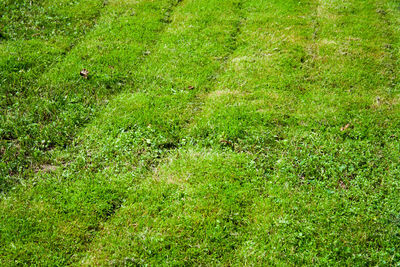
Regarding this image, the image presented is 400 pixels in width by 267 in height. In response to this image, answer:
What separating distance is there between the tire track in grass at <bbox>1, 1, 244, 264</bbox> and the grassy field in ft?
0.10

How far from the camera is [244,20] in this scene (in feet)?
37.5

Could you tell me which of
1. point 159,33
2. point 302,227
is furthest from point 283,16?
point 302,227

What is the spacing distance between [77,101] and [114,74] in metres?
1.31

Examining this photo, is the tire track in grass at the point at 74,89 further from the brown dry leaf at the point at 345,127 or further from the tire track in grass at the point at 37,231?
the brown dry leaf at the point at 345,127

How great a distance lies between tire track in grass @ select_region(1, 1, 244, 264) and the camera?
5.44 metres

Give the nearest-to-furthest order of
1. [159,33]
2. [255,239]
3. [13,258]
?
[13,258], [255,239], [159,33]

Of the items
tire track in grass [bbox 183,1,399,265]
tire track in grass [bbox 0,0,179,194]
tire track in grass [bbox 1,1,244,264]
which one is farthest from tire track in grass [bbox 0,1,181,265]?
tire track in grass [bbox 183,1,399,265]

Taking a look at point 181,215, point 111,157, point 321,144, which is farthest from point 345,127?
point 111,157

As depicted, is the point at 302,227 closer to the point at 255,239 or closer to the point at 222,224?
the point at 255,239

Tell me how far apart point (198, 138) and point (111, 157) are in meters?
1.83

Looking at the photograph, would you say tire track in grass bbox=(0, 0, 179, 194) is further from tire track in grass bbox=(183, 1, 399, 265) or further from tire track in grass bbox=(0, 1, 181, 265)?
tire track in grass bbox=(183, 1, 399, 265)

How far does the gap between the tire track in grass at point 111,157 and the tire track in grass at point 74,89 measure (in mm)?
377

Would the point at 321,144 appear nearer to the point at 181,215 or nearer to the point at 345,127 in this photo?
the point at 345,127

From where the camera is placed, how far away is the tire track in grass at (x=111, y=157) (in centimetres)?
544
